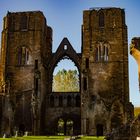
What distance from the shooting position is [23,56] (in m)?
45.3

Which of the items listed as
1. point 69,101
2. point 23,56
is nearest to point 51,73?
point 23,56

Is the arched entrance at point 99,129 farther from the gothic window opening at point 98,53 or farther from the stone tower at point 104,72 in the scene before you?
the gothic window opening at point 98,53

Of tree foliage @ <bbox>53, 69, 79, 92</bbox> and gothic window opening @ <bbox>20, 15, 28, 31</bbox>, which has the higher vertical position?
gothic window opening @ <bbox>20, 15, 28, 31</bbox>

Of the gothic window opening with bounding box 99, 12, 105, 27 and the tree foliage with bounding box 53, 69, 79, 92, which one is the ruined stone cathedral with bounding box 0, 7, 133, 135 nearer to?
the gothic window opening with bounding box 99, 12, 105, 27

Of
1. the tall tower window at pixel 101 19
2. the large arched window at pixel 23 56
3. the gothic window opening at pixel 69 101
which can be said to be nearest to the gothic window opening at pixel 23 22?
the large arched window at pixel 23 56

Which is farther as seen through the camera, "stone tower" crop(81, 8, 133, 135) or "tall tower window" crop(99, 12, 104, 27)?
"tall tower window" crop(99, 12, 104, 27)

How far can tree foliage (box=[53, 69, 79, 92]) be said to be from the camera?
64.3 metres

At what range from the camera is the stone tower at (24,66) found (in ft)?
139

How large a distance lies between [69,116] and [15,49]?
10.1 meters

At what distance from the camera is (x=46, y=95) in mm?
45125

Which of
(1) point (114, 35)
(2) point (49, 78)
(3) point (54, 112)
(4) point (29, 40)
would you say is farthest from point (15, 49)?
(1) point (114, 35)

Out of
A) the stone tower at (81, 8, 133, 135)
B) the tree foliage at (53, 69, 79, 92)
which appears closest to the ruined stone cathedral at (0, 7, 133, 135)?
the stone tower at (81, 8, 133, 135)

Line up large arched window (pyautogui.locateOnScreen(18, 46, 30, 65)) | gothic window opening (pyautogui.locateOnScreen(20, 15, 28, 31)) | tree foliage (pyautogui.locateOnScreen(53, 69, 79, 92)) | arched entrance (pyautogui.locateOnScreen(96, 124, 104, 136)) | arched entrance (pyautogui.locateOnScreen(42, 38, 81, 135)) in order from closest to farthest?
arched entrance (pyautogui.locateOnScreen(96, 124, 104, 136)) → arched entrance (pyautogui.locateOnScreen(42, 38, 81, 135)) → large arched window (pyautogui.locateOnScreen(18, 46, 30, 65)) → gothic window opening (pyautogui.locateOnScreen(20, 15, 28, 31)) → tree foliage (pyautogui.locateOnScreen(53, 69, 79, 92))

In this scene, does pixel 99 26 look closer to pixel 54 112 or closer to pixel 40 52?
pixel 40 52
